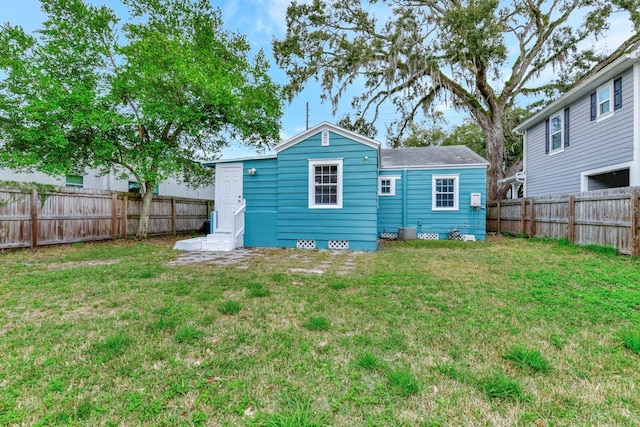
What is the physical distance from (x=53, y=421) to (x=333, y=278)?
3593mm

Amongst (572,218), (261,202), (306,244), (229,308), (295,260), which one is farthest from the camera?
(261,202)

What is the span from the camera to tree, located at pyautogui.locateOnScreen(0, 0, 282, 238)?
786cm

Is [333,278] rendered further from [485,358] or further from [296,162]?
[296,162]

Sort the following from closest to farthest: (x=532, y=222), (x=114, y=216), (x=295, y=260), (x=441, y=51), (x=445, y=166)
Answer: (x=295, y=260), (x=114, y=216), (x=532, y=222), (x=445, y=166), (x=441, y=51)

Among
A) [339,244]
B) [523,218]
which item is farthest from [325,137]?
[523,218]

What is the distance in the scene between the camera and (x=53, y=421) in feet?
5.30

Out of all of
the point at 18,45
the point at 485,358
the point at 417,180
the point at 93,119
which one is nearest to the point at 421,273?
the point at 485,358

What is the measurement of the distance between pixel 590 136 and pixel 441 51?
22.1 ft

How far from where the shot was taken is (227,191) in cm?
907

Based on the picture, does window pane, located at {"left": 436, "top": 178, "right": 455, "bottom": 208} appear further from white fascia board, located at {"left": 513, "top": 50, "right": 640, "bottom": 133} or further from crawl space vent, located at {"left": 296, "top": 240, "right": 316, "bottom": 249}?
crawl space vent, located at {"left": 296, "top": 240, "right": 316, "bottom": 249}

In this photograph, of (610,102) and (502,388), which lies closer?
(502,388)

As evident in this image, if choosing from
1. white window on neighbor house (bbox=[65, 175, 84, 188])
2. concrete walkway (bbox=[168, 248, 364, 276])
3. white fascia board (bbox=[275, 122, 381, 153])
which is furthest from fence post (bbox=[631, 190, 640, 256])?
white window on neighbor house (bbox=[65, 175, 84, 188])

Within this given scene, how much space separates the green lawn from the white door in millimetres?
4359

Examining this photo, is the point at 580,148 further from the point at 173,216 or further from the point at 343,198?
the point at 173,216
